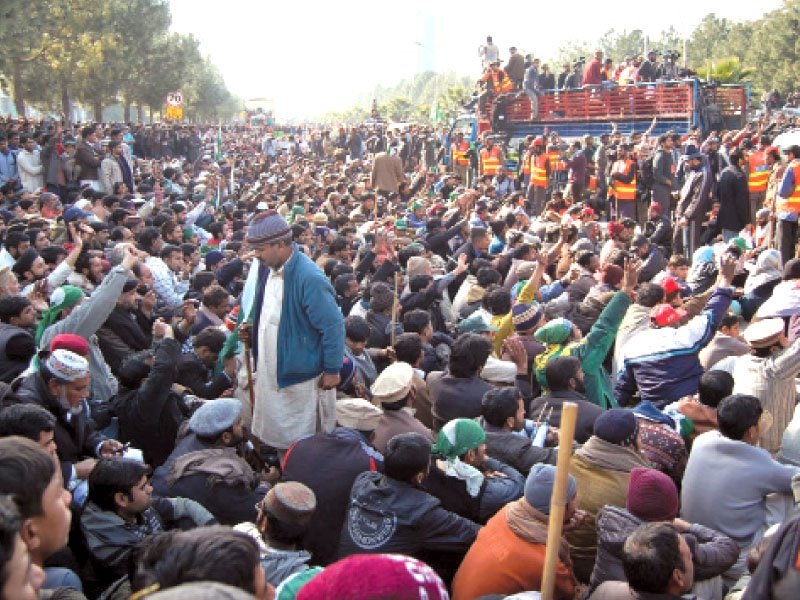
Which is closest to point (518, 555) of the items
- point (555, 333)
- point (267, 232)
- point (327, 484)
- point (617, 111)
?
point (327, 484)

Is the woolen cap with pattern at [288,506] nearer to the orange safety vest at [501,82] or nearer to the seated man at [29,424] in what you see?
the seated man at [29,424]

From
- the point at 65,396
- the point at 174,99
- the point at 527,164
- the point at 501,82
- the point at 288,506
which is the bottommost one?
the point at 288,506

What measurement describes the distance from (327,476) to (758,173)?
459 inches

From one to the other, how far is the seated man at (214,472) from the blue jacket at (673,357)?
264 centimetres

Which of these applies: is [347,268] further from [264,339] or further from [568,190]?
[568,190]

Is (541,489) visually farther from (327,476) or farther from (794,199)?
(794,199)

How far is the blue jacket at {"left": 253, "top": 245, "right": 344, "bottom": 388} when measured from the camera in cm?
475

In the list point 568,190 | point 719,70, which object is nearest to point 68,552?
point 568,190

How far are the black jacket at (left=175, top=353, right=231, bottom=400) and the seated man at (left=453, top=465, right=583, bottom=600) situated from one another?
262 cm

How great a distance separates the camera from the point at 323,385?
4820mm

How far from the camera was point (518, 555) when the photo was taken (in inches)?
137

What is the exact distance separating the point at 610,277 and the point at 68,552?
199 inches

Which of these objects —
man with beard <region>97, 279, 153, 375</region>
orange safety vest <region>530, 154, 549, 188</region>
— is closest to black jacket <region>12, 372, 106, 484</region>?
man with beard <region>97, 279, 153, 375</region>

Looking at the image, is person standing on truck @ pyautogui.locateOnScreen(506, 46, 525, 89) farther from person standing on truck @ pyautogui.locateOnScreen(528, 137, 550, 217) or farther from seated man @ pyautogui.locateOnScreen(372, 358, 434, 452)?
seated man @ pyautogui.locateOnScreen(372, 358, 434, 452)
